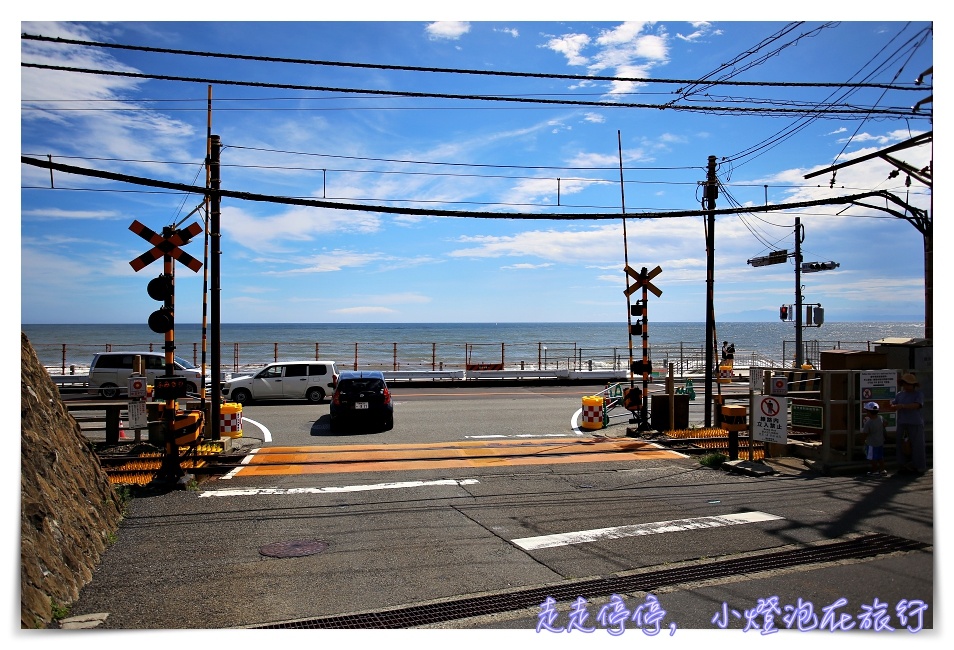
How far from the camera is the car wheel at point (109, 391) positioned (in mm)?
24625

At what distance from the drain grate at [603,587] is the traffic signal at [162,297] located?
235 inches

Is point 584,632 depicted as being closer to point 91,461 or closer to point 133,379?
point 91,461

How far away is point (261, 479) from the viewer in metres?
10.8

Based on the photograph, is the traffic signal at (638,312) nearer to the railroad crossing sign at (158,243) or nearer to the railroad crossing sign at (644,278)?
the railroad crossing sign at (644,278)

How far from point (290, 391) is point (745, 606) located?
2054cm

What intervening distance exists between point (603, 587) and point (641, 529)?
6.67 ft

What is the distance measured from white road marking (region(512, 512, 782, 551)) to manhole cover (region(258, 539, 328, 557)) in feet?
7.16

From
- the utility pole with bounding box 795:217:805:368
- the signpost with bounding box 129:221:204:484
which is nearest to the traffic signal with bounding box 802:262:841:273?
the utility pole with bounding box 795:217:805:368

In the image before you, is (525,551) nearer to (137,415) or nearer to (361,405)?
(137,415)

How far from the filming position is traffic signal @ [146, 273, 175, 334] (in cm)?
969

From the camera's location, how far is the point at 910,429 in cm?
1041

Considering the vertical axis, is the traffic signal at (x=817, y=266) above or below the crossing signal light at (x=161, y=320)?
above

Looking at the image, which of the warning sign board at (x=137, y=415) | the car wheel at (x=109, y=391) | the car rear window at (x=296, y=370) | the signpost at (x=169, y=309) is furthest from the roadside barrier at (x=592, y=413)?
the car wheel at (x=109, y=391)

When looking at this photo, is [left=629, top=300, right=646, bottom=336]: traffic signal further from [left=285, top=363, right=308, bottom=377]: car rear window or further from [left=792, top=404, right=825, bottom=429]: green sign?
[left=285, top=363, right=308, bottom=377]: car rear window
